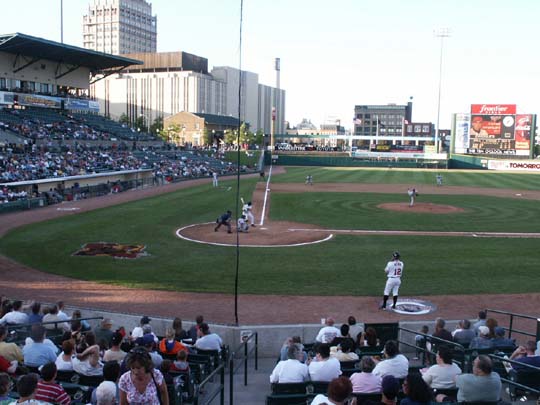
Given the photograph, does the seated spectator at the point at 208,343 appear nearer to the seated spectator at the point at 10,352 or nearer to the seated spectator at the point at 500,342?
the seated spectator at the point at 10,352

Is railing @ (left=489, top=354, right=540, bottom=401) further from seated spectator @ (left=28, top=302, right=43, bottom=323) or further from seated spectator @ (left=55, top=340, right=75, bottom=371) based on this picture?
seated spectator @ (left=28, top=302, right=43, bottom=323)

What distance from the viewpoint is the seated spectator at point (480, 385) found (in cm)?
694

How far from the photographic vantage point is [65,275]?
758 inches

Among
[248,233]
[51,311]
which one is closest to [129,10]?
[248,233]

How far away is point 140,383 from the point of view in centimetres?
563

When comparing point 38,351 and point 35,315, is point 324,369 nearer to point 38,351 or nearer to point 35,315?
point 38,351

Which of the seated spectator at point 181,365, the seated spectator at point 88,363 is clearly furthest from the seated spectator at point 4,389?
the seated spectator at point 181,365

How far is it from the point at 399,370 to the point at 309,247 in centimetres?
1603

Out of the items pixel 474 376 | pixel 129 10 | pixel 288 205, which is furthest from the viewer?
pixel 129 10

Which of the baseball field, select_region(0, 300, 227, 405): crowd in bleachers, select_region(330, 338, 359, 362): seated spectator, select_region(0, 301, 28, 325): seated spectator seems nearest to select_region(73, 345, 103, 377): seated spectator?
select_region(0, 300, 227, 405): crowd in bleachers

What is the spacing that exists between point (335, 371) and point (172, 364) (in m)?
2.62

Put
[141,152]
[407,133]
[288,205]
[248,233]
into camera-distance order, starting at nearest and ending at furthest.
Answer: [248,233], [288,205], [141,152], [407,133]

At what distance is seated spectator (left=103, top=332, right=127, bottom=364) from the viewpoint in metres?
8.73

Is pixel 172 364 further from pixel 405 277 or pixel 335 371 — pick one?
pixel 405 277
